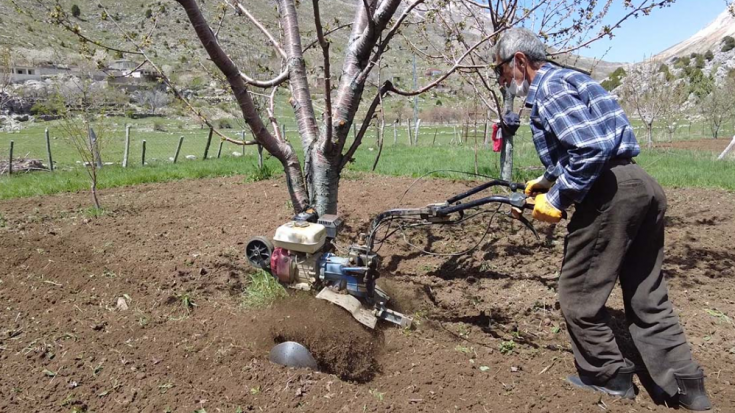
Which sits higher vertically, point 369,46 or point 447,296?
point 369,46

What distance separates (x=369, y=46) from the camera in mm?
3564

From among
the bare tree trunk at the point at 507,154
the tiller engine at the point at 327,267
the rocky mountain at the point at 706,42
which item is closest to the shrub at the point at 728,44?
the rocky mountain at the point at 706,42

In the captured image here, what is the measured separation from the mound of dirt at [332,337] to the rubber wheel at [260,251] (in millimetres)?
456

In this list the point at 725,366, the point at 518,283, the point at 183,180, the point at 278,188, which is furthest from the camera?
the point at 183,180

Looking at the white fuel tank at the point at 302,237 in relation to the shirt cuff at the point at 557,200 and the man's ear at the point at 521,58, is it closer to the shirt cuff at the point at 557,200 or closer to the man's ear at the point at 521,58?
the shirt cuff at the point at 557,200

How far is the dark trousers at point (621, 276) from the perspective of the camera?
2680 millimetres

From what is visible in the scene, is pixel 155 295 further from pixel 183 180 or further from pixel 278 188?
pixel 183 180

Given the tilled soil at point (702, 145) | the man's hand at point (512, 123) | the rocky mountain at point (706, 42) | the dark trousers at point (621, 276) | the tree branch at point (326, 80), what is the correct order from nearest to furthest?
the tree branch at point (326, 80)
the dark trousers at point (621, 276)
the man's hand at point (512, 123)
the tilled soil at point (702, 145)
the rocky mountain at point (706, 42)

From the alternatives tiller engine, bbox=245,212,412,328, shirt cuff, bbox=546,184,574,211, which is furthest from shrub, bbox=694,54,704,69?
tiller engine, bbox=245,212,412,328

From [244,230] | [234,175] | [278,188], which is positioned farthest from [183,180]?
[244,230]

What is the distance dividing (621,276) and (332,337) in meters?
1.84

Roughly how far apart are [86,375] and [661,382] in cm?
335

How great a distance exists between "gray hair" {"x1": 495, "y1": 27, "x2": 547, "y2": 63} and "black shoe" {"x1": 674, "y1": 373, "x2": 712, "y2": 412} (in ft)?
6.50

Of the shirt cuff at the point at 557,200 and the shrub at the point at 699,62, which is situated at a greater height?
the shrub at the point at 699,62
